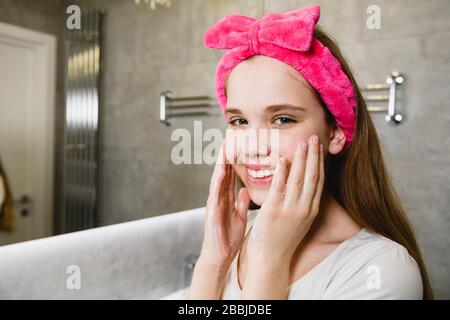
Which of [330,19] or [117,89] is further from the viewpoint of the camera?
[117,89]

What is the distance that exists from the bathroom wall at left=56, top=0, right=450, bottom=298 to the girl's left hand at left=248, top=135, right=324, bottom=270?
0.42 metres

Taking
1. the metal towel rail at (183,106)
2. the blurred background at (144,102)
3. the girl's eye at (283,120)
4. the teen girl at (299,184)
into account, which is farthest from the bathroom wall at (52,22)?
the girl's eye at (283,120)

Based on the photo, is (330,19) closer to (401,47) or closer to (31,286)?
(401,47)

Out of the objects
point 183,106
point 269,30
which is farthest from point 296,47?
point 183,106

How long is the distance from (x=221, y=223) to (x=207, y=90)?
66cm

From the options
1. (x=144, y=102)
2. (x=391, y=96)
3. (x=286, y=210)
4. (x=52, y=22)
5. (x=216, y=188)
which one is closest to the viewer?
(x=286, y=210)

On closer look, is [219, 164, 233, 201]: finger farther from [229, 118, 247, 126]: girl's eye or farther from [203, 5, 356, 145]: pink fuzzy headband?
[203, 5, 356, 145]: pink fuzzy headband

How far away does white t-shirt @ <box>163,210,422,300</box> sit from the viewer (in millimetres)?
547

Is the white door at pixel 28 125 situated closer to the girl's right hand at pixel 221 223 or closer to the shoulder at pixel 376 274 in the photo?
the girl's right hand at pixel 221 223

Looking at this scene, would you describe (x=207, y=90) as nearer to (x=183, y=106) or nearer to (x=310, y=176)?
(x=183, y=106)

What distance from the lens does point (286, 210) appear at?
520 millimetres

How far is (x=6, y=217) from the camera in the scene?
0.91m

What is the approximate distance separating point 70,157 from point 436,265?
983 millimetres
